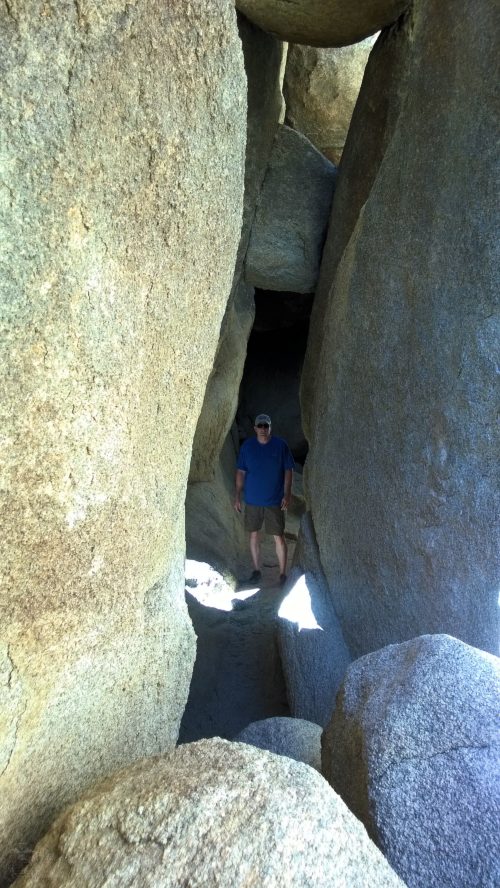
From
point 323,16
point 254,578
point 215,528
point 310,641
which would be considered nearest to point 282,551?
point 254,578

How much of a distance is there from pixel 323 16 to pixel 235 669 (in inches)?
127

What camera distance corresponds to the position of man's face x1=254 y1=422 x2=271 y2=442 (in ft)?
15.0

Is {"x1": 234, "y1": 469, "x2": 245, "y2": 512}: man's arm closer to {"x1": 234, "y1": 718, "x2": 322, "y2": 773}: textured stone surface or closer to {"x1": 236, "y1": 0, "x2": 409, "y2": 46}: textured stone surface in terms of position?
{"x1": 234, "y1": 718, "x2": 322, "y2": 773}: textured stone surface

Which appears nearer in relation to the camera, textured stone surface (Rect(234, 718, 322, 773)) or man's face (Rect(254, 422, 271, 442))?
textured stone surface (Rect(234, 718, 322, 773))

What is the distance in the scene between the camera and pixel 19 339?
117 cm

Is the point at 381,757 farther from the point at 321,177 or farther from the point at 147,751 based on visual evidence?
the point at 321,177

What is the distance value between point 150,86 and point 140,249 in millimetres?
284

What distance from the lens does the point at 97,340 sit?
133cm

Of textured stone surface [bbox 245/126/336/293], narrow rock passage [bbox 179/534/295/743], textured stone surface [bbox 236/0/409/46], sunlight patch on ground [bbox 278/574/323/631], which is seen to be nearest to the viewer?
textured stone surface [bbox 236/0/409/46]

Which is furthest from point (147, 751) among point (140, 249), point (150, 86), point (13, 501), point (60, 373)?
point (150, 86)

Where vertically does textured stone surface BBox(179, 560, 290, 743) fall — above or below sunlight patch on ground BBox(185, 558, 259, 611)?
above

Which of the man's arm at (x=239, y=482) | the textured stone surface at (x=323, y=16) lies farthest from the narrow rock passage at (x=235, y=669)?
the textured stone surface at (x=323, y=16)

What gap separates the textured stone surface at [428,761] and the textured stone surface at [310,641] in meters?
1.33

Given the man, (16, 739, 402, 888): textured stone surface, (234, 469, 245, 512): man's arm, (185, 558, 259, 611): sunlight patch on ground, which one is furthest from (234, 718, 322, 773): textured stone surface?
(234, 469, 245, 512): man's arm
